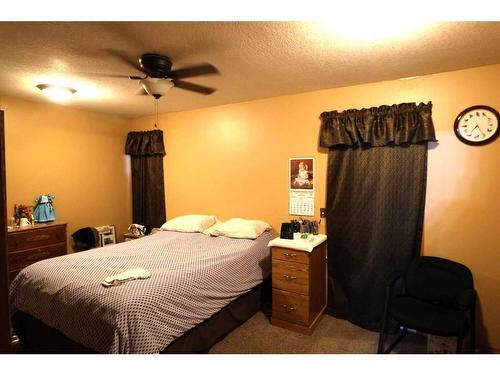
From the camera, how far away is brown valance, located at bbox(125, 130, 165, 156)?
3938 mm

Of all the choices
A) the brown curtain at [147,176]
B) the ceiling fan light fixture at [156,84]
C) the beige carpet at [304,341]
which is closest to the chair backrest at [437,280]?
the beige carpet at [304,341]

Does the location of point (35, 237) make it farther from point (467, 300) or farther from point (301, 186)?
point (467, 300)

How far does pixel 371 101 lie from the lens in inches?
102

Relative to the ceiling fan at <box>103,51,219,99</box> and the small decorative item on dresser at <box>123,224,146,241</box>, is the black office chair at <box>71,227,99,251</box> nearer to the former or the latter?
the small decorative item on dresser at <box>123,224,146,241</box>

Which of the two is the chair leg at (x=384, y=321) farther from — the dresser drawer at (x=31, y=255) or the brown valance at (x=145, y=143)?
the dresser drawer at (x=31, y=255)

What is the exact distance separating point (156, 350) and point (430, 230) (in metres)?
2.37

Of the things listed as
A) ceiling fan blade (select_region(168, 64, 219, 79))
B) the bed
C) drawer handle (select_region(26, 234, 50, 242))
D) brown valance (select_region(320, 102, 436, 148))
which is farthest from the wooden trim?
drawer handle (select_region(26, 234, 50, 242))

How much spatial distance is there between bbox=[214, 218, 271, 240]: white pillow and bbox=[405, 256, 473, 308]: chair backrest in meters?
1.45

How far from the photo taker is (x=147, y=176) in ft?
13.4

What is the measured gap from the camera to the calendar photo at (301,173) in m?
2.93

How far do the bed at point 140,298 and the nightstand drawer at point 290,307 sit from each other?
26 centimetres
